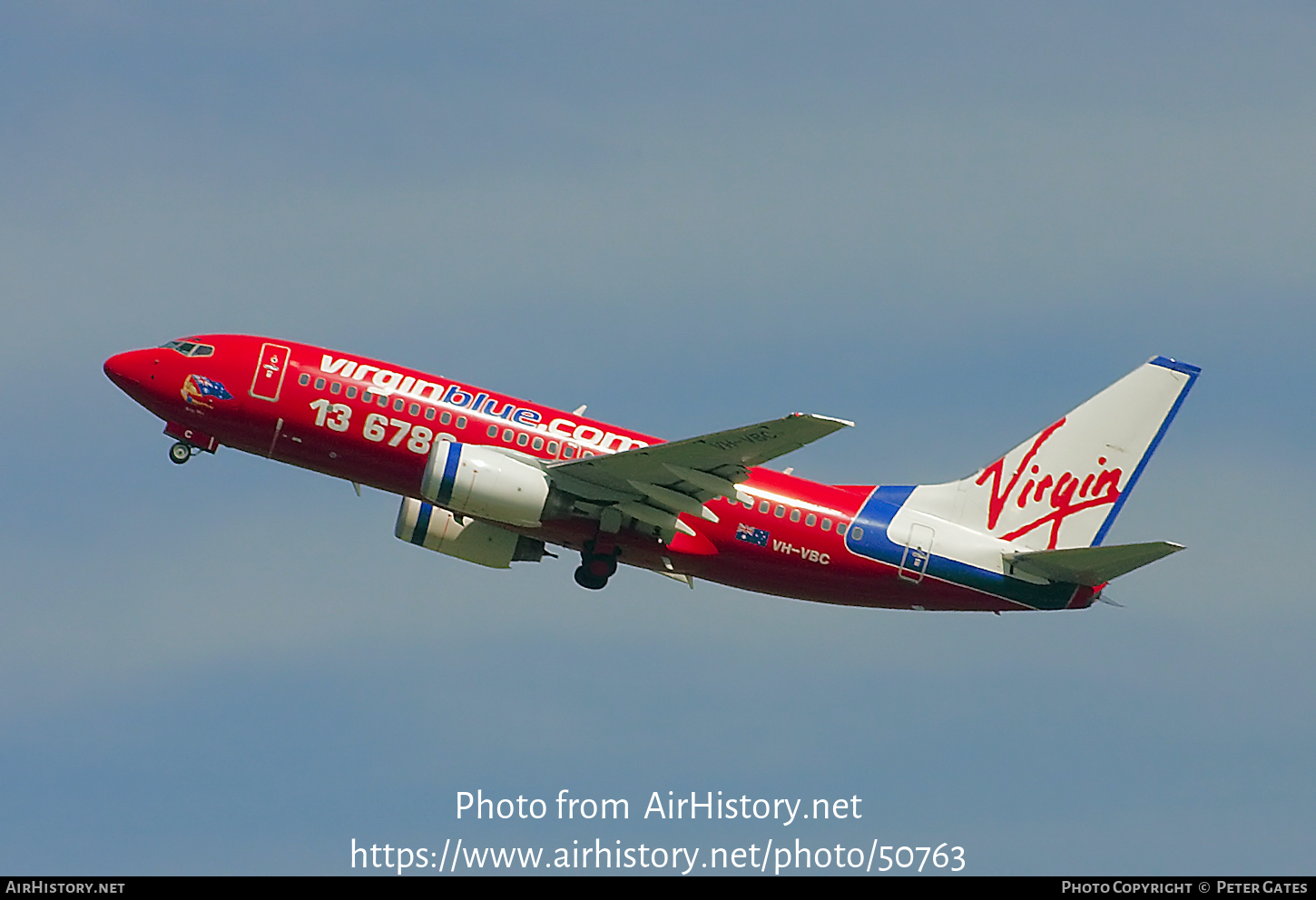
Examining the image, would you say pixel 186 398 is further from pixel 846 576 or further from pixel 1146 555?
pixel 1146 555

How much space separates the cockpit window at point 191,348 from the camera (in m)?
45.4

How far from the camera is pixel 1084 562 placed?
1783 inches

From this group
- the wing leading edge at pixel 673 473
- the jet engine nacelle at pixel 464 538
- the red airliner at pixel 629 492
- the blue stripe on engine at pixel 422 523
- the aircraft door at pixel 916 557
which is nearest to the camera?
the wing leading edge at pixel 673 473

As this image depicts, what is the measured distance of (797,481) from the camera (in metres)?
47.1

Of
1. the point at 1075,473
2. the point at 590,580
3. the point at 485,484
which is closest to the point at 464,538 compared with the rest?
the point at 590,580

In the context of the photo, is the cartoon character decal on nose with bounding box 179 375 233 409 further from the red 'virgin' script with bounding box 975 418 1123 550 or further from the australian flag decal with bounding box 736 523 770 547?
the red 'virgin' script with bounding box 975 418 1123 550

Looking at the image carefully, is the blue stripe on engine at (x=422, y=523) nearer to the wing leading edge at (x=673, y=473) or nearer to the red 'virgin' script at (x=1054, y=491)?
the wing leading edge at (x=673, y=473)

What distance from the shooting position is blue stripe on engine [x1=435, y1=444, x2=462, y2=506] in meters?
42.9

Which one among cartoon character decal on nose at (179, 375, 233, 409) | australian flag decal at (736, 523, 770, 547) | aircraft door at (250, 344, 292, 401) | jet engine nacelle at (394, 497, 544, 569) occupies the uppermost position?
aircraft door at (250, 344, 292, 401)

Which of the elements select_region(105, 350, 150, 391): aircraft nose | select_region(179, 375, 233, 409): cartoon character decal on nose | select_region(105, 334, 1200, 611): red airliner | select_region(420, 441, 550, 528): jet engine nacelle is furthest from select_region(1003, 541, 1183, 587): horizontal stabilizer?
select_region(105, 350, 150, 391): aircraft nose

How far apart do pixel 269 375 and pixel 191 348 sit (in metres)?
2.73

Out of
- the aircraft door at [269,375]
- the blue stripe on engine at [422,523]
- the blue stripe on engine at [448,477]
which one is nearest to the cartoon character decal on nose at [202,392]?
the aircraft door at [269,375]

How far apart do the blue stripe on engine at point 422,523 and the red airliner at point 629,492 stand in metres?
0.06
